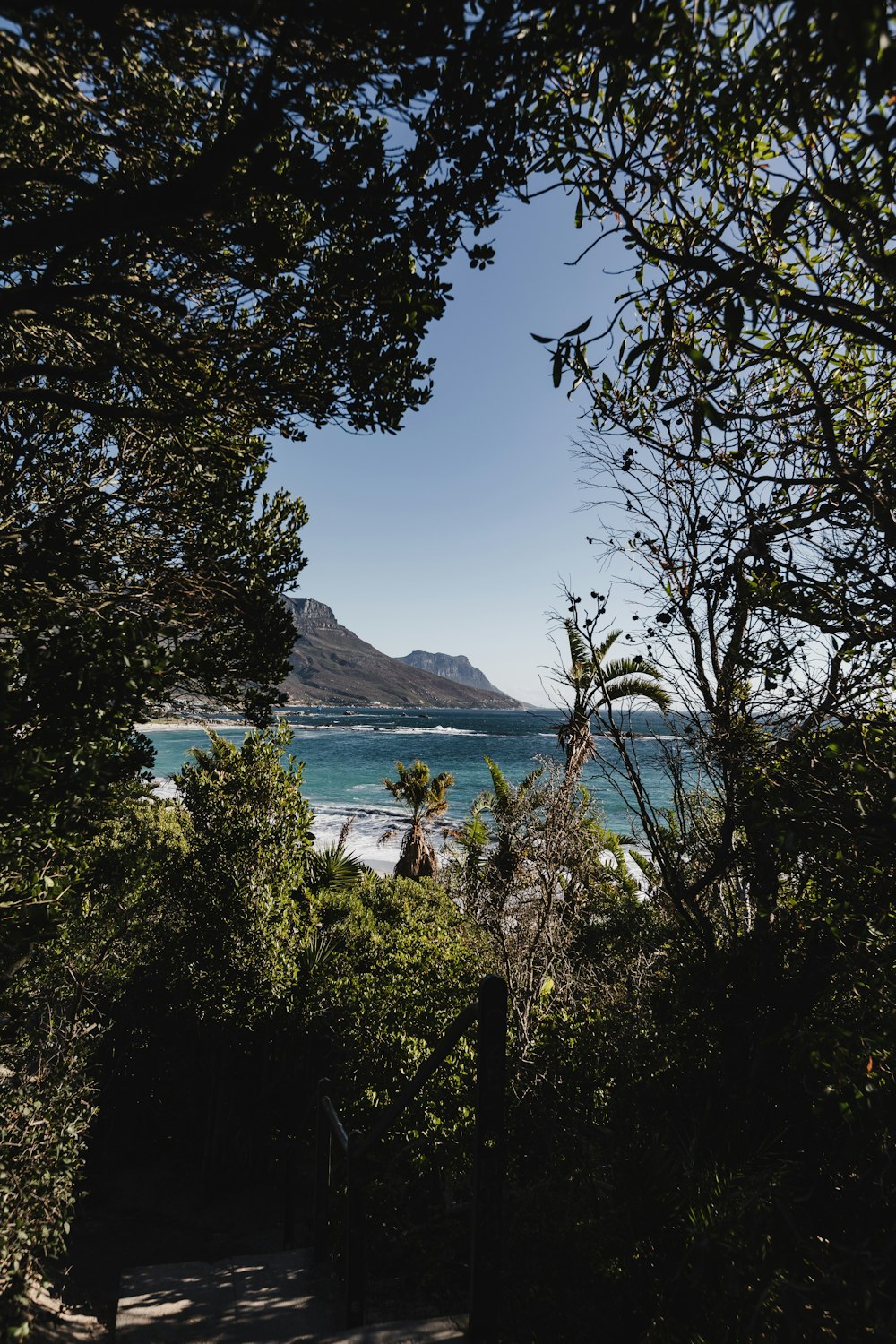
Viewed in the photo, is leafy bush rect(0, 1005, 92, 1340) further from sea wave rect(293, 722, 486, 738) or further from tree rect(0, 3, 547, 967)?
sea wave rect(293, 722, 486, 738)

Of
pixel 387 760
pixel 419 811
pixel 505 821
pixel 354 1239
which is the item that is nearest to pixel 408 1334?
pixel 354 1239

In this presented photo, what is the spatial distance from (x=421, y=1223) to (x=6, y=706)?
6193 millimetres

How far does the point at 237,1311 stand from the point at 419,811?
1917 centimetres

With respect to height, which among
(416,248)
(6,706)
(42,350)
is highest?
(416,248)

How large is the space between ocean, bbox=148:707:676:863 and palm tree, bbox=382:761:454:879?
4.32 metres

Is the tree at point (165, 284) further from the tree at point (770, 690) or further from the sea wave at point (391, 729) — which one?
the sea wave at point (391, 729)

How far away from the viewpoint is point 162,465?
6.25 meters

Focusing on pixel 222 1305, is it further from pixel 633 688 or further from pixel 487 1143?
pixel 633 688

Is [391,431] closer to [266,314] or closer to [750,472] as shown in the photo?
[266,314]

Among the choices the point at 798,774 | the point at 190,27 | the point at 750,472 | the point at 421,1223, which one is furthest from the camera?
the point at 421,1223

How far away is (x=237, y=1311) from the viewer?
4730mm

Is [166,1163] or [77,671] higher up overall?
[77,671]

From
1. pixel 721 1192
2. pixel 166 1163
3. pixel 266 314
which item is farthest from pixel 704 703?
pixel 166 1163

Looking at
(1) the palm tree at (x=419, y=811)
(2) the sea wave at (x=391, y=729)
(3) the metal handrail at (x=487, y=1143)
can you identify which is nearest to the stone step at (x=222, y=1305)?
(3) the metal handrail at (x=487, y=1143)
